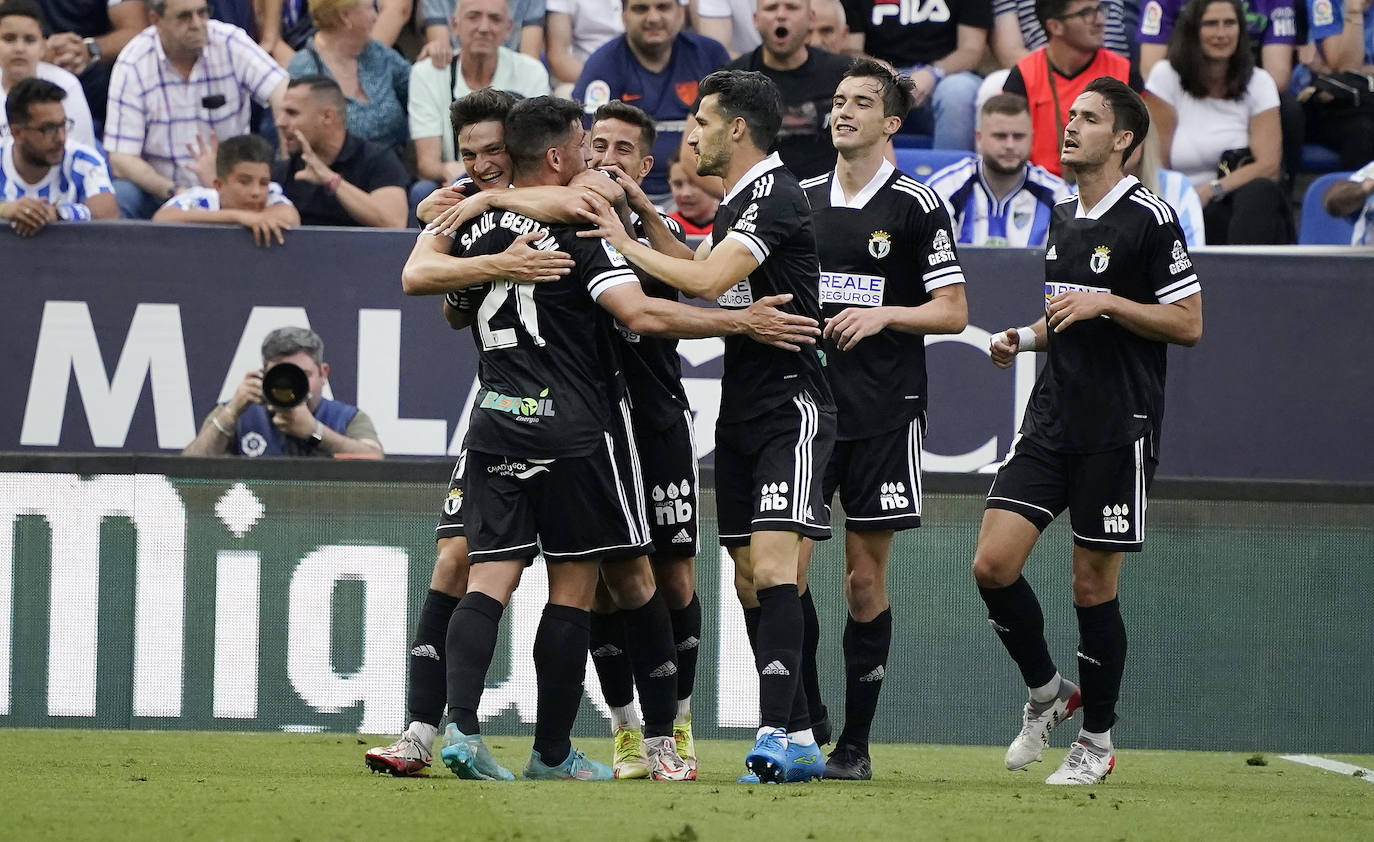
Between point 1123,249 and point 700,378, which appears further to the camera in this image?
point 700,378

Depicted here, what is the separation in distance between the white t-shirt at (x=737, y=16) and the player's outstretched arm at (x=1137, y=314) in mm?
5784

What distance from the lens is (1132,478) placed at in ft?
21.2

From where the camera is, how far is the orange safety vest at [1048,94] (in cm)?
1069

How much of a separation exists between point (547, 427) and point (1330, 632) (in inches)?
175

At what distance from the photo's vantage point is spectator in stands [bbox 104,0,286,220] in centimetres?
1042

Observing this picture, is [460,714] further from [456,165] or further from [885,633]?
[456,165]

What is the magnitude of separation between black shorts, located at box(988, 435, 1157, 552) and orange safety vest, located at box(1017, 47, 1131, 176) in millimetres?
4423

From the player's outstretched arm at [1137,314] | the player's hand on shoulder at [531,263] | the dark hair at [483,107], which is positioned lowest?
the player's outstretched arm at [1137,314]

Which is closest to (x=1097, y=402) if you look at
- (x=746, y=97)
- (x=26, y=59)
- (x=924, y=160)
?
(x=746, y=97)

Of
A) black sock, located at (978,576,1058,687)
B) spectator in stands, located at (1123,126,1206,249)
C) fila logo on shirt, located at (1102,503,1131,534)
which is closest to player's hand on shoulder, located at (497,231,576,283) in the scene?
black sock, located at (978,576,1058,687)

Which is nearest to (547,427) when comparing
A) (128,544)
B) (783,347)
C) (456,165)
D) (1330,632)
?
(783,347)

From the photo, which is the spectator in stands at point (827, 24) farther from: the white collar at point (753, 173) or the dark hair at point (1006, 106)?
the white collar at point (753, 173)

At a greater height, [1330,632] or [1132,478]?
[1132,478]

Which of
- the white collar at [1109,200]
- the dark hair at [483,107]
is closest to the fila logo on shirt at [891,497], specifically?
the white collar at [1109,200]
